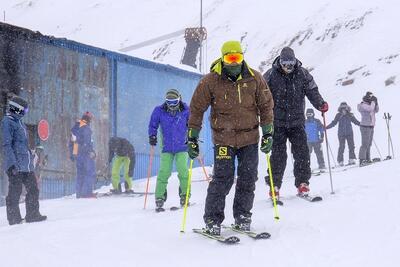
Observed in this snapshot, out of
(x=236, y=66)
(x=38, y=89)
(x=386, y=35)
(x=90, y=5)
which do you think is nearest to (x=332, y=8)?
(x=386, y=35)

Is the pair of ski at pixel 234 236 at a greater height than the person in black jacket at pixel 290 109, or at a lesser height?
lesser

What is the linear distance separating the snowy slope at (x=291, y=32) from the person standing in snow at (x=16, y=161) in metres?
6.77

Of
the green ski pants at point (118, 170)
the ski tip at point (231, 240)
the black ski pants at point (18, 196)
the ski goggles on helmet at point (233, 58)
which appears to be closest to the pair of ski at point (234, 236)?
the ski tip at point (231, 240)

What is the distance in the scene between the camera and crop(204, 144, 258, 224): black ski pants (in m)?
5.81

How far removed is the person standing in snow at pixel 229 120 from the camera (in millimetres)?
5754

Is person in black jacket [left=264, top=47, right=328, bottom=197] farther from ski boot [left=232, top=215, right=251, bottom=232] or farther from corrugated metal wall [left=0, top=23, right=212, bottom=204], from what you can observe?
corrugated metal wall [left=0, top=23, right=212, bottom=204]

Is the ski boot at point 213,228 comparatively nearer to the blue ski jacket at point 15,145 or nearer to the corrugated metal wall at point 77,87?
the blue ski jacket at point 15,145

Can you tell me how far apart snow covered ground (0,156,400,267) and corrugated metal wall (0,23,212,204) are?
6385mm

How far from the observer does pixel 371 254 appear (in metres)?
4.85

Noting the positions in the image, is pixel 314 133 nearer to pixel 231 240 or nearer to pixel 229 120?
pixel 229 120

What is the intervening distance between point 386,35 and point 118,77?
18160 mm

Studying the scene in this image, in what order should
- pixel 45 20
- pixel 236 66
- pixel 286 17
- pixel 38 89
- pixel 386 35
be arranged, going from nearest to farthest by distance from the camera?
pixel 236 66, pixel 38 89, pixel 386 35, pixel 286 17, pixel 45 20

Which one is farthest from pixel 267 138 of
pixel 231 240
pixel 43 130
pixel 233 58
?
pixel 43 130

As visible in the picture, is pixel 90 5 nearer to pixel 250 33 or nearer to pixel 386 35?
pixel 250 33
